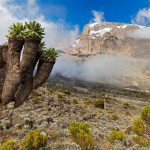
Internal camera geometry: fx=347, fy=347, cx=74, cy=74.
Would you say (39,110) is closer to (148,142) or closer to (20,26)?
(148,142)

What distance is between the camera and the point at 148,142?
3066 cm

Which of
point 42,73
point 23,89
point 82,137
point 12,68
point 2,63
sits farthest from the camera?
point 82,137

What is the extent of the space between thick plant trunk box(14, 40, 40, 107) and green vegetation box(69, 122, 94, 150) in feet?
33.6

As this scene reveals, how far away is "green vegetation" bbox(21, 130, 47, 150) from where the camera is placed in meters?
27.4

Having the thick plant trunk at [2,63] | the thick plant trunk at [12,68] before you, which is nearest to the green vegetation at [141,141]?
the thick plant trunk at [12,68]

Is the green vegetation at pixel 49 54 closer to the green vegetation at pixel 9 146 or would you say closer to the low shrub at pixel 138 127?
the green vegetation at pixel 9 146

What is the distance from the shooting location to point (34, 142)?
27578 millimetres

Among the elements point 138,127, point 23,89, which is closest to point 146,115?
point 138,127

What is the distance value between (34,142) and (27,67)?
10467mm

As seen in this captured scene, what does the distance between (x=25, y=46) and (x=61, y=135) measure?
14.6 m

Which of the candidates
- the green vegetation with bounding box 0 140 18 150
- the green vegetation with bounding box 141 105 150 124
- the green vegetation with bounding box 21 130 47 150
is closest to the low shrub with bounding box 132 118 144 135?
the green vegetation with bounding box 141 105 150 124

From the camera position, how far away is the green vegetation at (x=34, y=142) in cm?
2744

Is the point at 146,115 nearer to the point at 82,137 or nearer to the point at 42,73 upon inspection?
the point at 82,137

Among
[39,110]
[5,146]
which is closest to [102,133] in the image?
[5,146]
